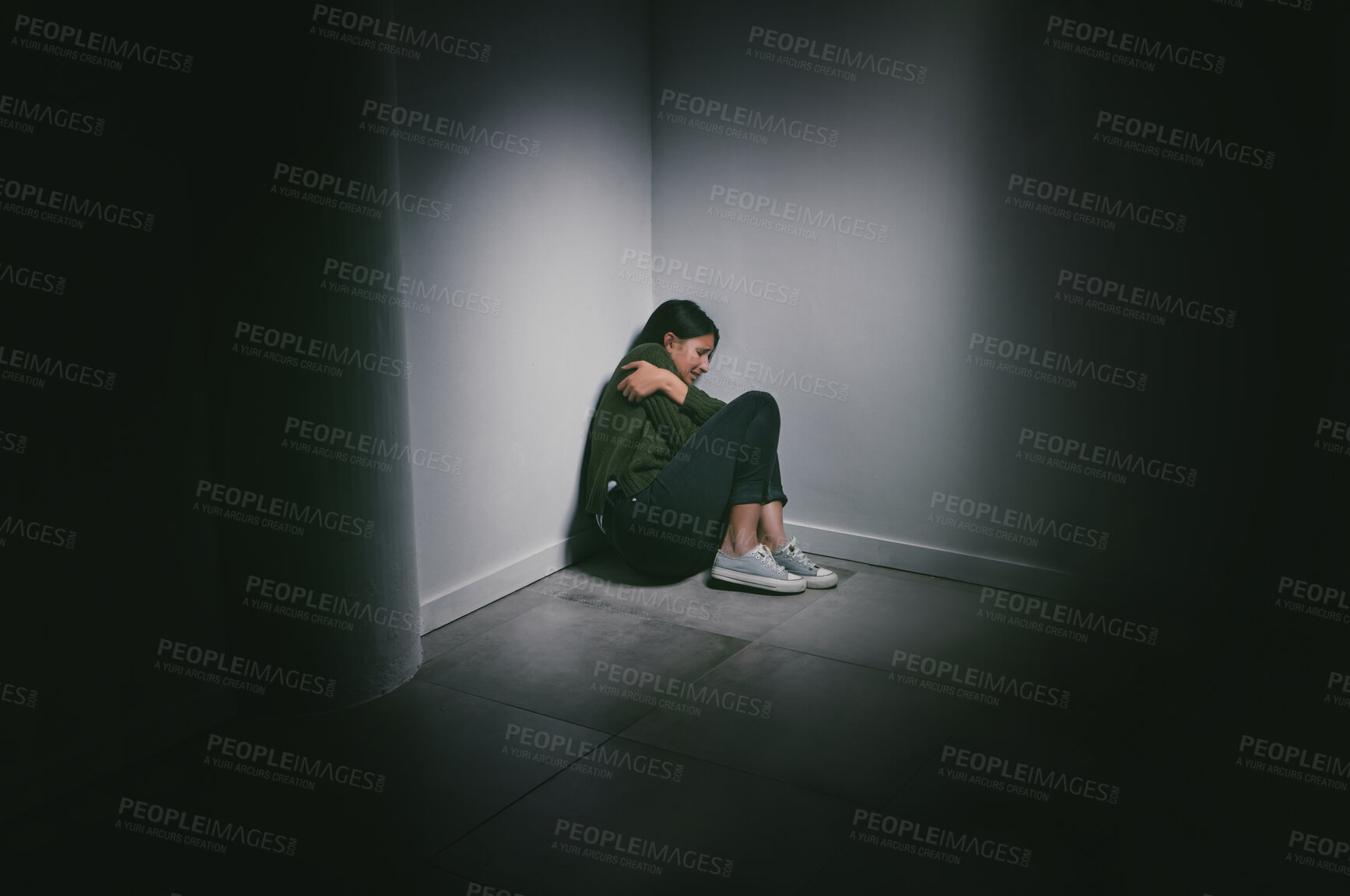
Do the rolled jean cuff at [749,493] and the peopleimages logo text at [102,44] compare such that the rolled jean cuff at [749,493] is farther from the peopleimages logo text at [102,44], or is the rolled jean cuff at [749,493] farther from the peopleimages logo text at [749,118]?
the peopleimages logo text at [102,44]

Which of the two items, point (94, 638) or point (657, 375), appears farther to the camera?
point (657, 375)

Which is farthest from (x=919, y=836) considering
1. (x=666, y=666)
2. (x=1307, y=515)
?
(x=1307, y=515)

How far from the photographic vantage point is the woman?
3.57m

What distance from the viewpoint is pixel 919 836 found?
2199 millimetres

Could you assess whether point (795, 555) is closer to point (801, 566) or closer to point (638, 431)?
point (801, 566)

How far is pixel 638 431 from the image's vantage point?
3.74m

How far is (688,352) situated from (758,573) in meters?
0.89

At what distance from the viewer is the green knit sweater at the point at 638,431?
3693 mm

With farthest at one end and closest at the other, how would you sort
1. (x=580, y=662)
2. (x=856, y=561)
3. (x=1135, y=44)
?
(x=856, y=561) < (x=1135, y=44) < (x=580, y=662)

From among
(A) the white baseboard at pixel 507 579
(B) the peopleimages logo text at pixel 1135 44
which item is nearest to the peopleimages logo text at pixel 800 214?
(B) the peopleimages logo text at pixel 1135 44

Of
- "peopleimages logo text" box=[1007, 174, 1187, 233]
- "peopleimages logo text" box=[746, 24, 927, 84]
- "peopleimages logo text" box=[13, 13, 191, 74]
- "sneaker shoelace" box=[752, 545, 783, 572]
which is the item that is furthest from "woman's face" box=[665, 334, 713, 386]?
"peopleimages logo text" box=[13, 13, 191, 74]

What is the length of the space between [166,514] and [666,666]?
4.66 feet

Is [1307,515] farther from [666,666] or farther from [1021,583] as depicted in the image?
[666,666]

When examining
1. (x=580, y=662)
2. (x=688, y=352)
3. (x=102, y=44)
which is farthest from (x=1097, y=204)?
(x=102, y=44)
